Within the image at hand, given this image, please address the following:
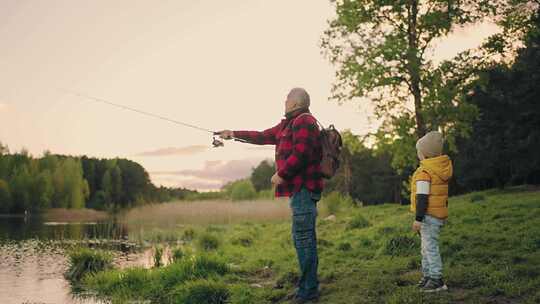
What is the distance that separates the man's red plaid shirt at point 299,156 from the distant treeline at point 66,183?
121 feet

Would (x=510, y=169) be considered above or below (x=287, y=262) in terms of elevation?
above

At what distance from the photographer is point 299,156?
17.9ft

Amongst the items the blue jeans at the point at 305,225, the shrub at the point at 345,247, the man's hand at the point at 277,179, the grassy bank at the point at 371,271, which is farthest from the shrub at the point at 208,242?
the man's hand at the point at 277,179

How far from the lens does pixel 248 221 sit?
874 inches

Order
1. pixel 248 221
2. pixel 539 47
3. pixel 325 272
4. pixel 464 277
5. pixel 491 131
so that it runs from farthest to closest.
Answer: pixel 491 131 → pixel 539 47 → pixel 248 221 → pixel 325 272 → pixel 464 277

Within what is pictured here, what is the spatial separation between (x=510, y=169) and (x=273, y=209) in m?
16.9

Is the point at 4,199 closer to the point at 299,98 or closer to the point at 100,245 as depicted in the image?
the point at 100,245

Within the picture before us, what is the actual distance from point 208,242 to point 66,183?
59.0 meters

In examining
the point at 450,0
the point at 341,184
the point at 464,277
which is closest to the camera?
the point at 464,277

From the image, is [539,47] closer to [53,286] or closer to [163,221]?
[163,221]

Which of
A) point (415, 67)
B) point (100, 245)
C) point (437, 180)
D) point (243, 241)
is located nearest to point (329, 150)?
point (437, 180)

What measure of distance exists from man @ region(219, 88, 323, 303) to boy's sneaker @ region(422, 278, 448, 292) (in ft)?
4.01

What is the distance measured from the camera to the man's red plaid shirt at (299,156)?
17.9ft

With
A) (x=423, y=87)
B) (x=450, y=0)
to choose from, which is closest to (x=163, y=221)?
(x=423, y=87)
